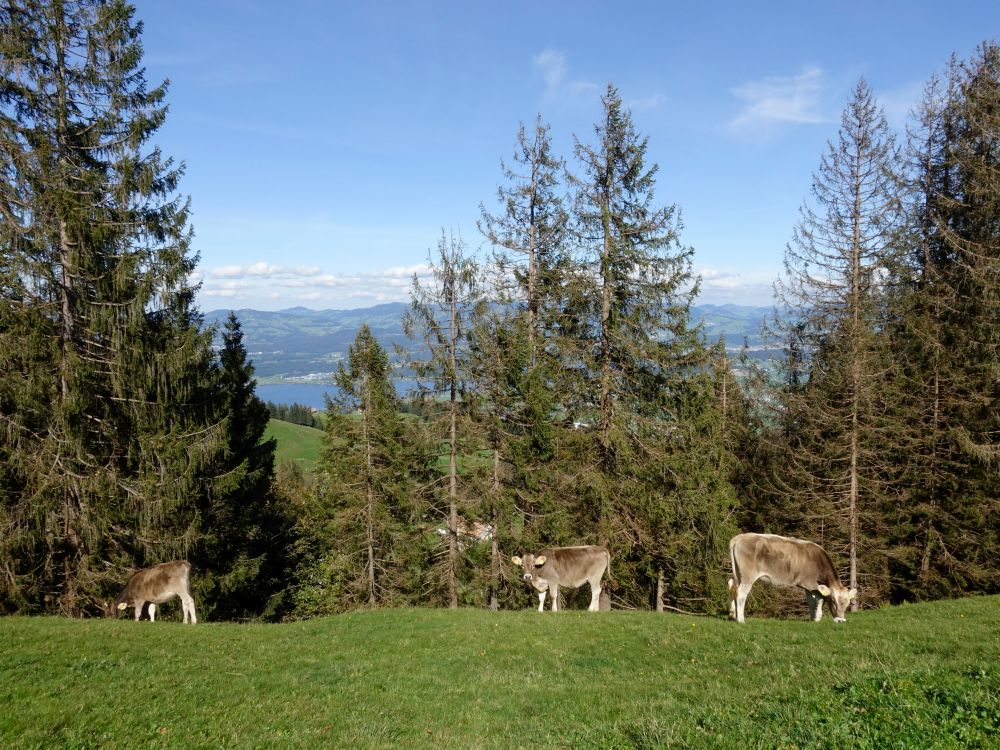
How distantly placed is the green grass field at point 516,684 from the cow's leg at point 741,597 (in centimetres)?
57

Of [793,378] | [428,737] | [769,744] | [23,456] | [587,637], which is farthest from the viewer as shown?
[793,378]

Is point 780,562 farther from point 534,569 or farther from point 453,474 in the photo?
point 453,474

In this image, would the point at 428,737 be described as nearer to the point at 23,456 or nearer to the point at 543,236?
the point at 23,456

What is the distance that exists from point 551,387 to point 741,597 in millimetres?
10331

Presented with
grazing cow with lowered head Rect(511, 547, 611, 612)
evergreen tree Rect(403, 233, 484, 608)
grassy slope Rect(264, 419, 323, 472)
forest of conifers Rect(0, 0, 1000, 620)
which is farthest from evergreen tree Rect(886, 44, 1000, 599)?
grassy slope Rect(264, 419, 323, 472)

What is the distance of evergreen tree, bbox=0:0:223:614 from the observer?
56.1 feet

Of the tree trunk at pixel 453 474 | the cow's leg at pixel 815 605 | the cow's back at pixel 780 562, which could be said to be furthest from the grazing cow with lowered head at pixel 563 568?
the cow's leg at pixel 815 605

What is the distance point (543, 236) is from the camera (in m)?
23.5

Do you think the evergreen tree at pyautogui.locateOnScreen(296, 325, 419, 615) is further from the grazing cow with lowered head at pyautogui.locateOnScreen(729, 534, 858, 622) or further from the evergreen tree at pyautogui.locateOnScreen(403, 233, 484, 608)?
the grazing cow with lowered head at pyautogui.locateOnScreen(729, 534, 858, 622)

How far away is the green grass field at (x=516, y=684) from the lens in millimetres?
6633

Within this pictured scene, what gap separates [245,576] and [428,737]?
19526mm

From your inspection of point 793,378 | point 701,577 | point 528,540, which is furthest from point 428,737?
point 793,378

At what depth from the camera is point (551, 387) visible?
23062 mm

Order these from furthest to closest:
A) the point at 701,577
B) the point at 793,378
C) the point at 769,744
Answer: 1. the point at 793,378
2. the point at 701,577
3. the point at 769,744
